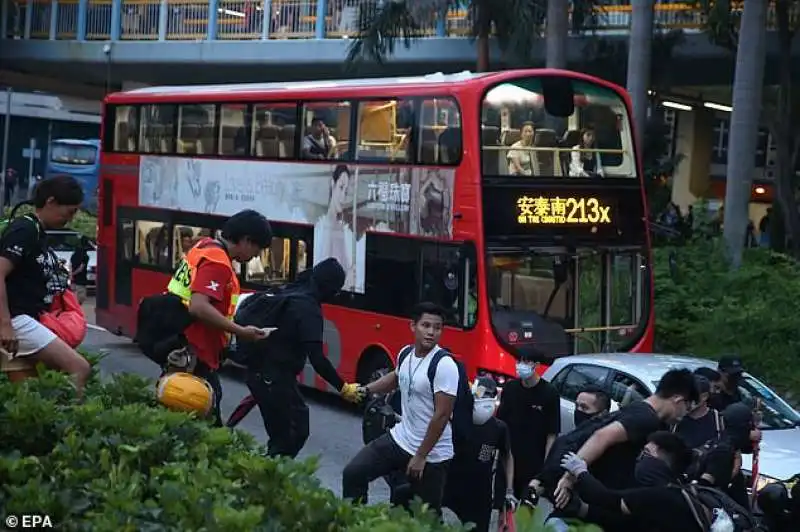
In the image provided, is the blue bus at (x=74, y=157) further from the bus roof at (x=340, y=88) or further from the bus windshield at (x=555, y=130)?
the bus windshield at (x=555, y=130)

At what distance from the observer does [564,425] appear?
1152 centimetres

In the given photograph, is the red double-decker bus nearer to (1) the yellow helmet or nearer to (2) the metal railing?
(1) the yellow helmet

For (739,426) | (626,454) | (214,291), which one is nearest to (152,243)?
(739,426)

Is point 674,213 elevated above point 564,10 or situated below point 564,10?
below

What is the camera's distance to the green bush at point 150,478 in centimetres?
412

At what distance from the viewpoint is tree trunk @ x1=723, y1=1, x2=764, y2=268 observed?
20250mm

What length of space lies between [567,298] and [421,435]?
7.53 meters

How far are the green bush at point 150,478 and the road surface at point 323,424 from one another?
5.39 meters

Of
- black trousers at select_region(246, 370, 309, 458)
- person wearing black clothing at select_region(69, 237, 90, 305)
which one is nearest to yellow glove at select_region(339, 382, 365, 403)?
black trousers at select_region(246, 370, 309, 458)

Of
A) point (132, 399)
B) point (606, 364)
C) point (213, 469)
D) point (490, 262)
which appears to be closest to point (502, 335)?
point (490, 262)

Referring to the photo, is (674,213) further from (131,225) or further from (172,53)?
(172,53)

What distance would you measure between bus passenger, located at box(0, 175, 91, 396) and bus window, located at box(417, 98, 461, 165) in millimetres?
7957

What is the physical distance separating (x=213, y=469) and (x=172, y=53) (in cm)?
3389

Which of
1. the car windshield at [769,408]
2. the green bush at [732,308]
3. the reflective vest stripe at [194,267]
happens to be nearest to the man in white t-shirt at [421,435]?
the reflective vest stripe at [194,267]
